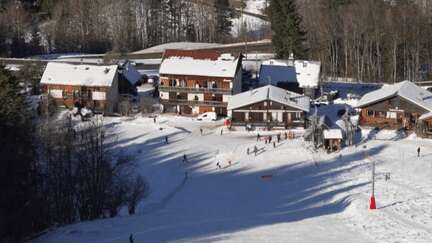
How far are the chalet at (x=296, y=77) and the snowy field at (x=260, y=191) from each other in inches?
414

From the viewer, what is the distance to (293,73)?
2753 inches

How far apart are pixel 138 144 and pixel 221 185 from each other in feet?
36.7

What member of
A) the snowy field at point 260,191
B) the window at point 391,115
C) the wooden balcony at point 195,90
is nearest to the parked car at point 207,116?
the snowy field at point 260,191

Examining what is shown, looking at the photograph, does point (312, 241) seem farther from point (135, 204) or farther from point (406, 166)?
point (406, 166)

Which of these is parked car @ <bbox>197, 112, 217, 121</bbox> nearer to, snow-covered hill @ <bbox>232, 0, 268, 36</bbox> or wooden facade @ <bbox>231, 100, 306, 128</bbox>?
wooden facade @ <bbox>231, 100, 306, 128</bbox>


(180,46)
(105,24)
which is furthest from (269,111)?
(105,24)

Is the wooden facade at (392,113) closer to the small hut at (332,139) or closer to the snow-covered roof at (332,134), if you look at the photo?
the small hut at (332,139)

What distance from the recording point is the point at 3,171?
3008 cm

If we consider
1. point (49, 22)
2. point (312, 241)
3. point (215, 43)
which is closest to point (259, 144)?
point (312, 241)

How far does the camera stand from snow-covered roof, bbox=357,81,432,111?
58.3 m

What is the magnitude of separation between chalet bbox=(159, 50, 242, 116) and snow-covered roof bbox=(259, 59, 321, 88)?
503 cm

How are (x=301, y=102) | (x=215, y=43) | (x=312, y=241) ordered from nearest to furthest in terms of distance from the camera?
1. (x=312, y=241)
2. (x=301, y=102)
3. (x=215, y=43)

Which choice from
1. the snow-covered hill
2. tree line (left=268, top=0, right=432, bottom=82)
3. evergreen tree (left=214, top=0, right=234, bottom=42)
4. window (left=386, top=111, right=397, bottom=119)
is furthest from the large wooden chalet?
the snow-covered hill

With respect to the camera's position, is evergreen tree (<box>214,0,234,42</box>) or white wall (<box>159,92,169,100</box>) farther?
evergreen tree (<box>214,0,234,42</box>)
